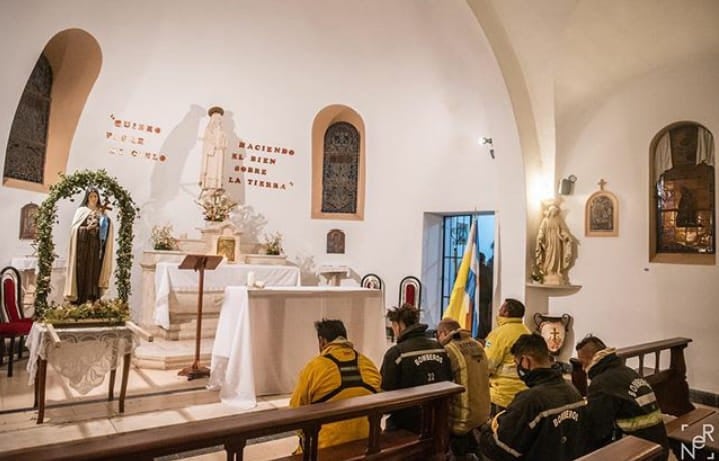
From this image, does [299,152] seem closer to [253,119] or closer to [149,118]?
[253,119]

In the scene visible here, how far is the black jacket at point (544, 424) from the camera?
85.7 inches

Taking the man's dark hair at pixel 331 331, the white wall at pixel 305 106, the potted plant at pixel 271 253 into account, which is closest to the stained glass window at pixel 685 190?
the white wall at pixel 305 106

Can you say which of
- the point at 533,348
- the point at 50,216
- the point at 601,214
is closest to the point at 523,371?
the point at 533,348

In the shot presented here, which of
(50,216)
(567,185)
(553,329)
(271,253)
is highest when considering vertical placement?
(567,185)

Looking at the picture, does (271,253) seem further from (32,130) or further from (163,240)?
(32,130)

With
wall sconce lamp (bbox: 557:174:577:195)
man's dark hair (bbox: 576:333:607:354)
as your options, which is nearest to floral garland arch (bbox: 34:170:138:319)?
man's dark hair (bbox: 576:333:607:354)

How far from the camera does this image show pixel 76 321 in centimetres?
411

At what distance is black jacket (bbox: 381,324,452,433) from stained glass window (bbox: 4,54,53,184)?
635cm

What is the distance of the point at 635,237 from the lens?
629 cm

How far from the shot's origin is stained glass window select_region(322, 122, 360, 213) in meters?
9.62

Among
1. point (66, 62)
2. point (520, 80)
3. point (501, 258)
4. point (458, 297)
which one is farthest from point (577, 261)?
point (66, 62)

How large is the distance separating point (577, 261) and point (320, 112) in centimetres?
542

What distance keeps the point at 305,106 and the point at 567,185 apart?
199 inches

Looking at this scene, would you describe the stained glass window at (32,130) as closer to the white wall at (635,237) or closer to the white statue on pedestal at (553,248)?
the white statue on pedestal at (553,248)
